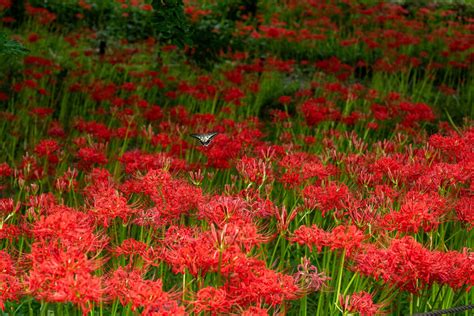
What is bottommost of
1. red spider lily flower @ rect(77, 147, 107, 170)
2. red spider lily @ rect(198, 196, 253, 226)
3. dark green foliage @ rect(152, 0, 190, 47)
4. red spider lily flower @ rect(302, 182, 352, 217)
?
red spider lily flower @ rect(77, 147, 107, 170)

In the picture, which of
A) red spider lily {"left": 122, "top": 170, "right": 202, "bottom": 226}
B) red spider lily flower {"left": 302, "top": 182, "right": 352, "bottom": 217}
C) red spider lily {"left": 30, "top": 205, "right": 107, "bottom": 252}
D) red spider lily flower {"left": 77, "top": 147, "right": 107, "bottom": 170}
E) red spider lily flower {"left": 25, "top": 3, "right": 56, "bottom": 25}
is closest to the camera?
red spider lily {"left": 30, "top": 205, "right": 107, "bottom": 252}

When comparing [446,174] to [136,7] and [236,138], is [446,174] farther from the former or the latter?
[136,7]

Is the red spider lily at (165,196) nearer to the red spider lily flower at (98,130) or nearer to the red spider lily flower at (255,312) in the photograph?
the red spider lily flower at (255,312)

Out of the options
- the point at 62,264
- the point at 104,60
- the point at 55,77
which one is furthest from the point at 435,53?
the point at 62,264

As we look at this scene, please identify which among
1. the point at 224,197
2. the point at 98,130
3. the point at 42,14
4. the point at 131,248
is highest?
the point at 224,197

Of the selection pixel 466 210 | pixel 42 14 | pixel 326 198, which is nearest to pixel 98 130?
pixel 326 198

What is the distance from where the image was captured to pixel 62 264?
1841mm

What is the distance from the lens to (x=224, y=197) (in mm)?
2371

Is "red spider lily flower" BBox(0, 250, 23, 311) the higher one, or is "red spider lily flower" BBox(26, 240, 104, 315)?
"red spider lily flower" BBox(26, 240, 104, 315)

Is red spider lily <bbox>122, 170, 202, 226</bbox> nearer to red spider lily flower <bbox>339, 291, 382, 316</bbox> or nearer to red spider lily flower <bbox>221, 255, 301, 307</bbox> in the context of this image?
red spider lily flower <bbox>221, 255, 301, 307</bbox>

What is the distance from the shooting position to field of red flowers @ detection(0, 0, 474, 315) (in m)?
1.99

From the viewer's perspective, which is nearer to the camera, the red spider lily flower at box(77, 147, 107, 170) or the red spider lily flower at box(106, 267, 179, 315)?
the red spider lily flower at box(106, 267, 179, 315)

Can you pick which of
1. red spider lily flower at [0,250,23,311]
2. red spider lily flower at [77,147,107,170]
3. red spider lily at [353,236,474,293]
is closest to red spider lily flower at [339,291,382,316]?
red spider lily at [353,236,474,293]

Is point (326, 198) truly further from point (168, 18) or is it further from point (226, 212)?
point (168, 18)
